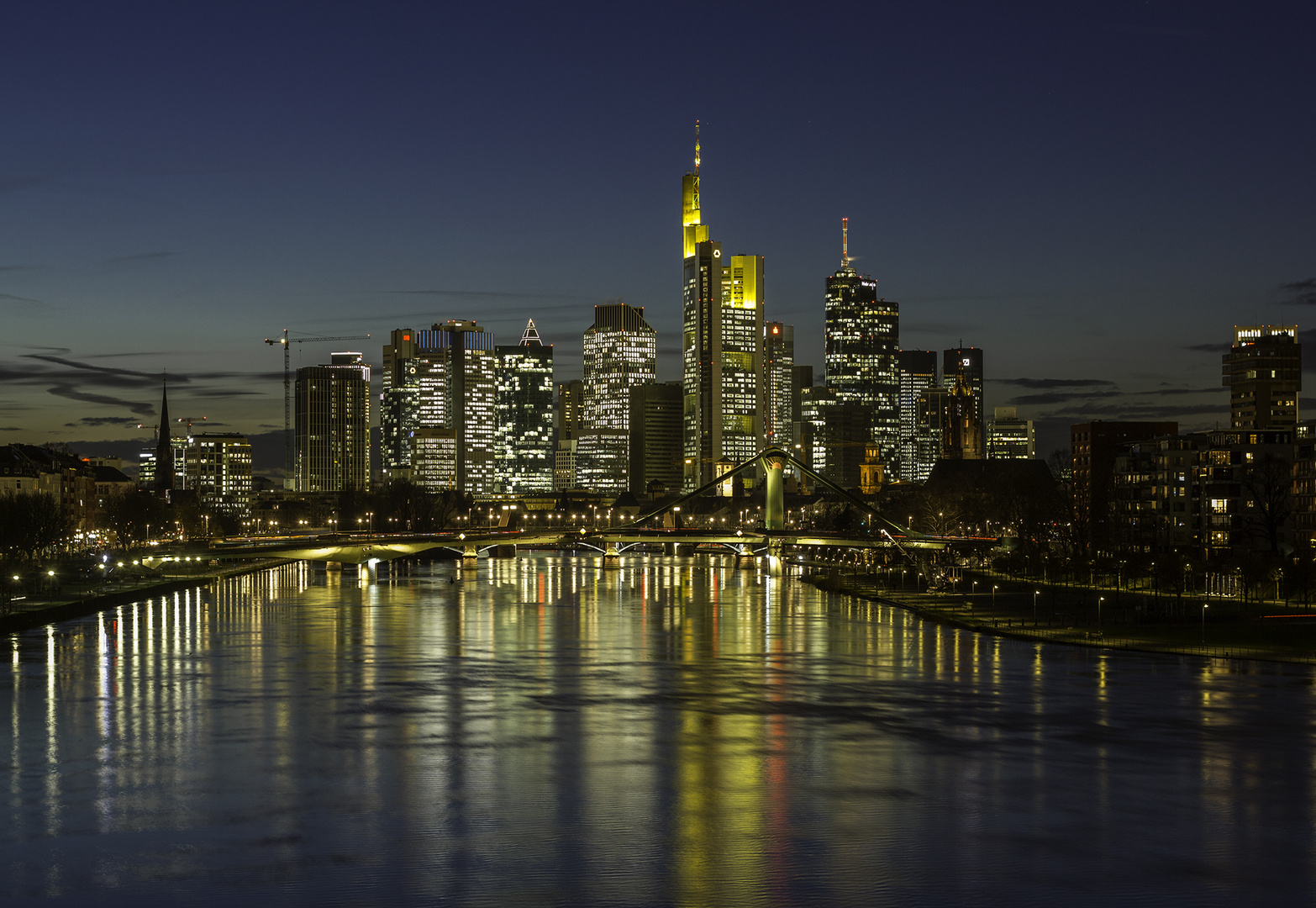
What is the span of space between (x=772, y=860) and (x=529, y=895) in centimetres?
492

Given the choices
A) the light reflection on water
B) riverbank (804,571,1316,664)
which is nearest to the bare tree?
riverbank (804,571,1316,664)

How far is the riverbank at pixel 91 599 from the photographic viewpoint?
7375 cm

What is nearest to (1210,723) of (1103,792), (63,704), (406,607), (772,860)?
(1103,792)

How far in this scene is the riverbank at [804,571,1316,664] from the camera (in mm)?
59781

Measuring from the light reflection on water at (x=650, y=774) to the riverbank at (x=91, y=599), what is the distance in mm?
10704

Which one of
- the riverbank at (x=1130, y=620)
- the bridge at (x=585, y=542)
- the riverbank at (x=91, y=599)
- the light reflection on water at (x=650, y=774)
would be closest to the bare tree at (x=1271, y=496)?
the riverbank at (x=1130, y=620)

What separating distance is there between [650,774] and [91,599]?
64267 millimetres

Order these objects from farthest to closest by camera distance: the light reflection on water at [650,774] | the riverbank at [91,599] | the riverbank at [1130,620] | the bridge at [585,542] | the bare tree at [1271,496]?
the bridge at [585,542], the bare tree at [1271,496], the riverbank at [91,599], the riverbank at [1130,620], the light reflection on water at [650,774]

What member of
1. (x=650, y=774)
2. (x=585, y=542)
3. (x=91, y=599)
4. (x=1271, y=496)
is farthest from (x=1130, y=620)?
(x=585, y=542)

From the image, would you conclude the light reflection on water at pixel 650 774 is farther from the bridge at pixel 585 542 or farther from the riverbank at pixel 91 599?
the bridge at pixel 585 542

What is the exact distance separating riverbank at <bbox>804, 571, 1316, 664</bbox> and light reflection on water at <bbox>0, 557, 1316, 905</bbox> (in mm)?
3226

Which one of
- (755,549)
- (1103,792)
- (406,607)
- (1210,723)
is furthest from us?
(755,549)

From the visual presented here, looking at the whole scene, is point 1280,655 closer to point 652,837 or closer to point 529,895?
point 652,837

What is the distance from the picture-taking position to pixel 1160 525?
5007 inches
